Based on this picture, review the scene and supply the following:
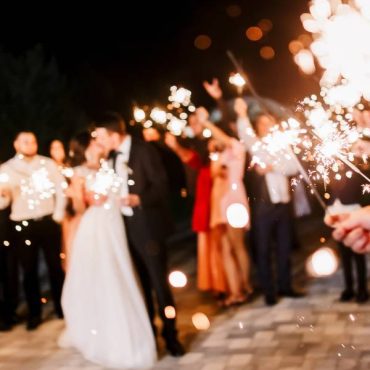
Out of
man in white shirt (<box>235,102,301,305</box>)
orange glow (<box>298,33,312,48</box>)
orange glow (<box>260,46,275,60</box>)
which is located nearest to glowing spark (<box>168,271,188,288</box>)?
man in white shirt (<box>235,102,301,305</box>)

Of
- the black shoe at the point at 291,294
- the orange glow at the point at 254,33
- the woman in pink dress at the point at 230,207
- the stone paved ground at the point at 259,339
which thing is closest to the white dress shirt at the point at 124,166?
the stone paved ground at the point at 259,339

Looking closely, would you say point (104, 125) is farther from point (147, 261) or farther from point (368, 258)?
point (368, 258)

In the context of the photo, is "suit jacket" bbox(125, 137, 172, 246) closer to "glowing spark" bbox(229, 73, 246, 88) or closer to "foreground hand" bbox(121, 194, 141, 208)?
"foreground hand" bbox(121, 194, 141, 208)

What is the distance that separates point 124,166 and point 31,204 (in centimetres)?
176

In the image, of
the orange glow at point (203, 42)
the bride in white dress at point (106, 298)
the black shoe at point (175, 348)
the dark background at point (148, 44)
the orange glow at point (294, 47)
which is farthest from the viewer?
the orange glow at point (294, 47)

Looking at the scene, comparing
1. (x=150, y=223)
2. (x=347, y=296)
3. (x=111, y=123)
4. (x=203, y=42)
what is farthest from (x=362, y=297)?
(x=203, y=42)

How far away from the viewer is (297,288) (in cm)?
848

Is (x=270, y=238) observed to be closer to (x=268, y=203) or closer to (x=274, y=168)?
(x=268, y=203)

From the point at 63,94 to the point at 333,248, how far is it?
7539 mm

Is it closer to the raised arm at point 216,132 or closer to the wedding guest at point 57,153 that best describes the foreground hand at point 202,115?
the raised arm at point 216,132

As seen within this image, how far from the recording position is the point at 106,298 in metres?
6.34

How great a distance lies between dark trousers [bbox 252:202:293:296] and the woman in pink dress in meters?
0.19

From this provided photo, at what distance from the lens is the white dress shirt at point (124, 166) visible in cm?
649

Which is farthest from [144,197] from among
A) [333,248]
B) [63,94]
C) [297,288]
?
[63,94]
